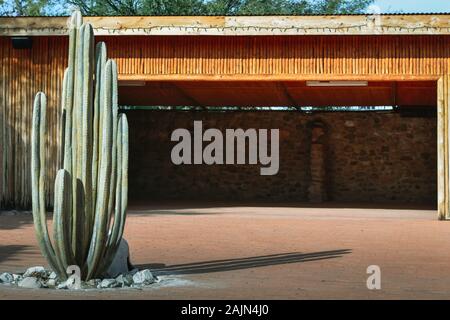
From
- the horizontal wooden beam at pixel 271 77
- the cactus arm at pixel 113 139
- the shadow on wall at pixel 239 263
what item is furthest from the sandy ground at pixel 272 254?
the horizontal wooden beam at pixel 271 77

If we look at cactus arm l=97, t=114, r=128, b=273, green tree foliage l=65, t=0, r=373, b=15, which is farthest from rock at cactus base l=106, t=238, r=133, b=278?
green tree foliage l=65, t=0, r=373, b=15

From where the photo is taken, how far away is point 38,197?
24.7 ft

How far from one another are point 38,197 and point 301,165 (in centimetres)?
1797

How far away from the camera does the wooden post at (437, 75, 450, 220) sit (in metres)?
16.2

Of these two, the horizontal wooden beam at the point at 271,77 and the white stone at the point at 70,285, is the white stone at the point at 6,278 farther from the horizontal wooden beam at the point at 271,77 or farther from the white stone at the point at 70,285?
the horizontal wooden beam at the point at 271,77

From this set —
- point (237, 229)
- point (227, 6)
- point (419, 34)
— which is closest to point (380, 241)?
point (237, 229)

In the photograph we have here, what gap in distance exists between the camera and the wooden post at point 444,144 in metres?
16.2

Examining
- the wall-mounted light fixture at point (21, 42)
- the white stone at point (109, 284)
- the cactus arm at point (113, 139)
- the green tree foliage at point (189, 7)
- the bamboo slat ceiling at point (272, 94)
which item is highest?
the green tree foliage at point (189, 7)

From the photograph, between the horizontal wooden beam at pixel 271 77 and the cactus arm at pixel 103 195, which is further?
the horizontal wooden beam at pixel 271 77

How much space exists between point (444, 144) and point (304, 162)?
899 centimetres

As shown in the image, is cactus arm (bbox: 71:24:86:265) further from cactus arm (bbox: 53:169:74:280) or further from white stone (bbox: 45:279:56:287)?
white stone (bbox: 45:279:56:287)

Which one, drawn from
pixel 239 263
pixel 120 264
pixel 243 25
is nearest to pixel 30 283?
pixel 120 264

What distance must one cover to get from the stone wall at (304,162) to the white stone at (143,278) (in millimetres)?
17067

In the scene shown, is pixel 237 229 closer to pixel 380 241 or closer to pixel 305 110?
pixel 380 241
